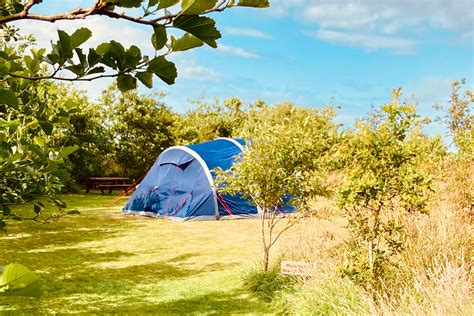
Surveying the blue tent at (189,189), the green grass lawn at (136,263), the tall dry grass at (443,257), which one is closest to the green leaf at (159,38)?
the tall dry grass at (443,257)

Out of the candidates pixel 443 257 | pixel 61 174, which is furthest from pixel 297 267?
pixel 61 174

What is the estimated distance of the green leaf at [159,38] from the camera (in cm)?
105

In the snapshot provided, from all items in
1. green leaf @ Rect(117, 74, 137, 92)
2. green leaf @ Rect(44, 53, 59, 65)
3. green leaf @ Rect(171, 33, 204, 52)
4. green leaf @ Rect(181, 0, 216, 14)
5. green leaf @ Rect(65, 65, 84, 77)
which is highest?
green leaf @ Rect(181, 0, 216, 14)

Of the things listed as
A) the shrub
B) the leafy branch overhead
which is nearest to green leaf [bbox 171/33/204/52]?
the leafy branch overhead

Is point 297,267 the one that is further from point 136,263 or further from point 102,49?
point 102,49

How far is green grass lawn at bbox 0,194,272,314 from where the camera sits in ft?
17.7

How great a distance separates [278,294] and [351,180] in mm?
1667

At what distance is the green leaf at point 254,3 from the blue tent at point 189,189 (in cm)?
1097

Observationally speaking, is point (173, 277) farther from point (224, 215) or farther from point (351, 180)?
point (224, 215)

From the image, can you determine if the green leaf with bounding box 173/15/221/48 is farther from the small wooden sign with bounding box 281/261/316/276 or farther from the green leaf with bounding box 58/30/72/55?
the small wooden sign with bounding box 281/261/316/276

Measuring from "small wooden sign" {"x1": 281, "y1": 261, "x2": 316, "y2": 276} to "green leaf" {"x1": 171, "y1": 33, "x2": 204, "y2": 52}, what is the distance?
15.1 ft

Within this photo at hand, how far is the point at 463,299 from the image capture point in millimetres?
3803

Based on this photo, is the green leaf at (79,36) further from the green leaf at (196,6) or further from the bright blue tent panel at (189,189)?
the bright blue tent panel at (189,189)

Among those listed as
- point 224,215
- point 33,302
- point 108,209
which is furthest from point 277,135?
point 108,209
